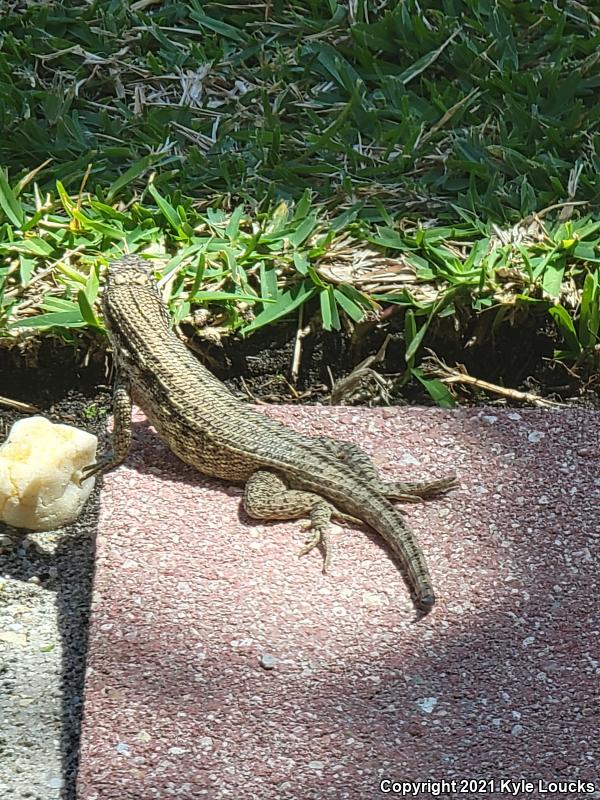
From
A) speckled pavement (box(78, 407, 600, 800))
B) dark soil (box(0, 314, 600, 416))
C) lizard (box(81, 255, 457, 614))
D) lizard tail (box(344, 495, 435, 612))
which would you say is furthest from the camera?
dark soil (box(0, 314, 600, 416))

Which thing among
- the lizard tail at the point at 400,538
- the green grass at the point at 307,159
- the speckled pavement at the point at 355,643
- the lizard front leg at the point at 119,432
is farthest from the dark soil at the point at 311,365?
the lizard tail at the point at 400,538

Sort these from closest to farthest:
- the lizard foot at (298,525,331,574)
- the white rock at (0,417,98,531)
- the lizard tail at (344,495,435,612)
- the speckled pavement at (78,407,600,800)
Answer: the speckled pavement at (78,407,600,800) → the lizard tail at (344,495,435,612) → the lizard foot at (298,525,331,574) → the white rock at (0,417,98,531)

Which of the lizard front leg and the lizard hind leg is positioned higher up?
the lizard hind leg

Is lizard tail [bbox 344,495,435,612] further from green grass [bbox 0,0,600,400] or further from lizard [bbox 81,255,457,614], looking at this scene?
green grass [bbox 0,0,600,400]

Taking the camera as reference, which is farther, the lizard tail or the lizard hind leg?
the lizard hind leg

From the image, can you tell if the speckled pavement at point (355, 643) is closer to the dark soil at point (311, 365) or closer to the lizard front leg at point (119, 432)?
the lizard front leg at point (119, 432)

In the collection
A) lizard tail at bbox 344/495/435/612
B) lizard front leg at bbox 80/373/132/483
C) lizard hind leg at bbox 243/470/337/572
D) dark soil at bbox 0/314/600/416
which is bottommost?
dark soil at bbox 0/314/600/416

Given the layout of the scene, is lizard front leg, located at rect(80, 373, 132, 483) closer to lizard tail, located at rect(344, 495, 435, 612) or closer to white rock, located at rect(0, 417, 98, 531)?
white rock, located at rect(0, 417, 98, 531)

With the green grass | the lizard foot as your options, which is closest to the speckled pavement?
the lizard foot
